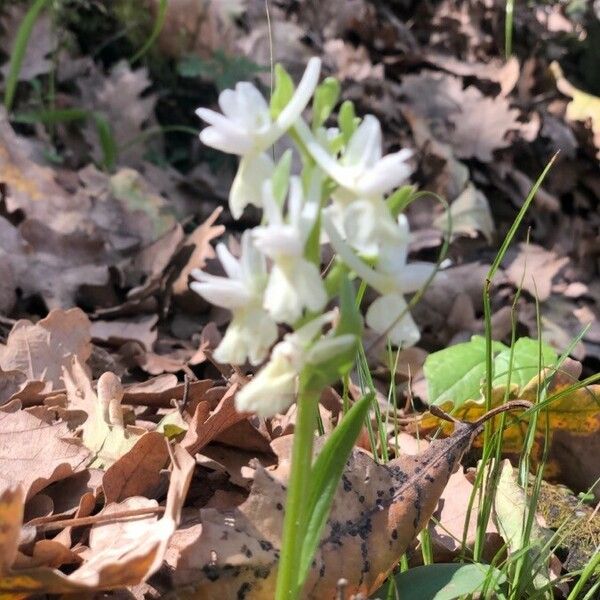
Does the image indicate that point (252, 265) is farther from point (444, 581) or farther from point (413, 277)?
point (444, 581)

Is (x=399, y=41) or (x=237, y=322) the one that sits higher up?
(x=237, y=322)


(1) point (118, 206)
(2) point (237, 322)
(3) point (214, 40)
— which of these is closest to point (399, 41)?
(3) point (214, 40)

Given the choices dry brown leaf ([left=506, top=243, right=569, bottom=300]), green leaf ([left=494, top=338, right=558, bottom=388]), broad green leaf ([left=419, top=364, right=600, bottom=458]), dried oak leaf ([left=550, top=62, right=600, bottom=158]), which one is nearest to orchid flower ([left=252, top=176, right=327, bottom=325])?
broad green leaf ([left=419, top=364, right=600, bottom=458])

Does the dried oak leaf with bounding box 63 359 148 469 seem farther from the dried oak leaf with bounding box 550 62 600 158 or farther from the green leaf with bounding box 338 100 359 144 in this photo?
the dried oak leaf with bounding box 550 62 600 158

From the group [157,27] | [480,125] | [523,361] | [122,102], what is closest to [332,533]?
[523,361]

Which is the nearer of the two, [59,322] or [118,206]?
[59,322]

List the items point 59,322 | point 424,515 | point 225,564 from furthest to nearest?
point 59,322 < point 424,515 < point 225,564

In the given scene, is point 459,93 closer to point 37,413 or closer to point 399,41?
point 399,41
